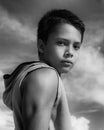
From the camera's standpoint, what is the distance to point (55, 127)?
2732 millimetres

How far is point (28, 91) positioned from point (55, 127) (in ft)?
1.58

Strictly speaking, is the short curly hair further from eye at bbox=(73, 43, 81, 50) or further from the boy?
eye at bbox=(73, 43, 81, 50)

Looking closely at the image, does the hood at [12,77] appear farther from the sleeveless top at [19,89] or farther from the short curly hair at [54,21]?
the short curly hair at [54,21]

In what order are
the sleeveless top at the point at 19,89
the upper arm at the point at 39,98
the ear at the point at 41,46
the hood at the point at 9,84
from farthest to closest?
the ear at the point at 41,46 → the hood at the point at 9,84 → the sleeveless top at the point at 19,89 → the upper arm at the point at 39,98

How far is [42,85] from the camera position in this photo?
8.06 ft

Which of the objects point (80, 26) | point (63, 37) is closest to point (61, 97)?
point (63, 37)

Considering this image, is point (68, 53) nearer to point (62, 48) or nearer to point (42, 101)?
point (62, 48)

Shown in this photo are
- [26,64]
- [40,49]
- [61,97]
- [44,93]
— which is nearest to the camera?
[44,93]

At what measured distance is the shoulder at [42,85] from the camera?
8.07 feet

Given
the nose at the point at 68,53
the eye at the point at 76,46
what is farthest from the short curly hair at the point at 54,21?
the nose at the point at 68,53

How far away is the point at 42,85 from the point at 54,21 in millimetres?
954

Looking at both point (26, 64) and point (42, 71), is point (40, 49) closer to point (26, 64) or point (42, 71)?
point (26, 64)

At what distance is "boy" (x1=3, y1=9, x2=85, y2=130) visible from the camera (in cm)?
247

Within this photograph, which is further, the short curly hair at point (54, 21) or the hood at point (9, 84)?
the short curly hair at point (54, 21)
